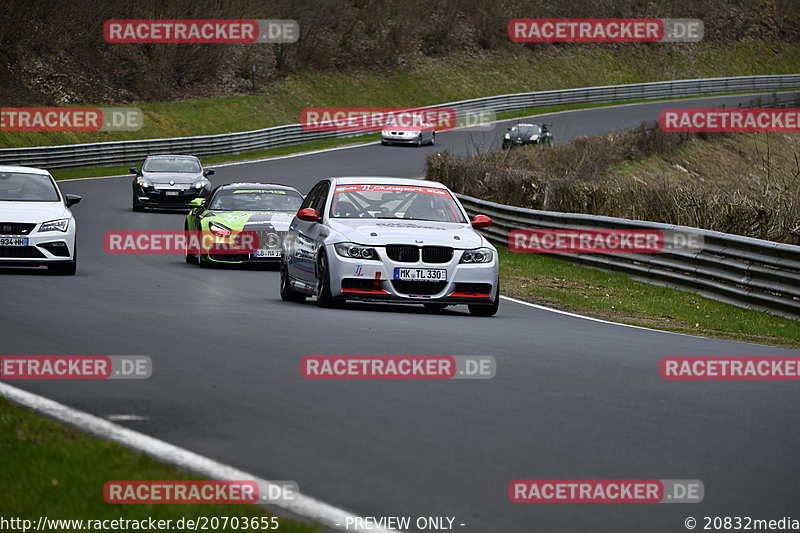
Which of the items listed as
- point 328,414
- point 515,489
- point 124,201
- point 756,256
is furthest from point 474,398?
point 124,201

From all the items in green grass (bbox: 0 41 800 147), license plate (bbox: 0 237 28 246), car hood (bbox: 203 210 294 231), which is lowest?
license plate (bbox: 0 237 28 246)

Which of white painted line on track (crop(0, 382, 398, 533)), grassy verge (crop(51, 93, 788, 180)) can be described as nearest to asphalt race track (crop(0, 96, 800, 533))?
white painted line on track (crop(0, 382, 398, 533))

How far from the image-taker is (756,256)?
16938 millimetres

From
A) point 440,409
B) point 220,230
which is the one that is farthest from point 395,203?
point 440,409

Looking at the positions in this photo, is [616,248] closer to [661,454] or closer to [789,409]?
[789,409]

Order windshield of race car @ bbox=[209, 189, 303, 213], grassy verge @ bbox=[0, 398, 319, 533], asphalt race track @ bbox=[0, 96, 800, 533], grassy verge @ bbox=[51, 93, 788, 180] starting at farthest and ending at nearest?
grassy verge @ bbox=[51, 93, 788, 180] → windshield of race car @ bbox=[209, 189, 303, 213] → asphalt race track @ bbox=[0, 96, 800, 533] → grassy verge @ bbox=[0, 398, 319, 533]

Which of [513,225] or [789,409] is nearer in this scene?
[789,409]

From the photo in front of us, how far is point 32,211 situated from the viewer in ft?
59.2

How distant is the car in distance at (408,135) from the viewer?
2168 inches

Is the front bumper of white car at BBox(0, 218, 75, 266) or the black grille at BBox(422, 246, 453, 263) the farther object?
the front bumper of white car at BBox(0, 218, 75, 266)

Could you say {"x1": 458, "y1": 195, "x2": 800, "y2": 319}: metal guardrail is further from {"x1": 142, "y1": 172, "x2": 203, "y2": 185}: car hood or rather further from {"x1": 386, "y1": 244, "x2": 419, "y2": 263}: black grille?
{"x1": 142, "y1": 172, "x2": 203, "y2": 185}: car hood

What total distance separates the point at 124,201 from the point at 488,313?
22.3 meters

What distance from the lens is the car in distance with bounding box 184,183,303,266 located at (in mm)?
19938

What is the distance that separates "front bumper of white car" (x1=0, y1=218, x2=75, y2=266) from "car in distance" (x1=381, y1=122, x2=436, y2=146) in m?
37.7
